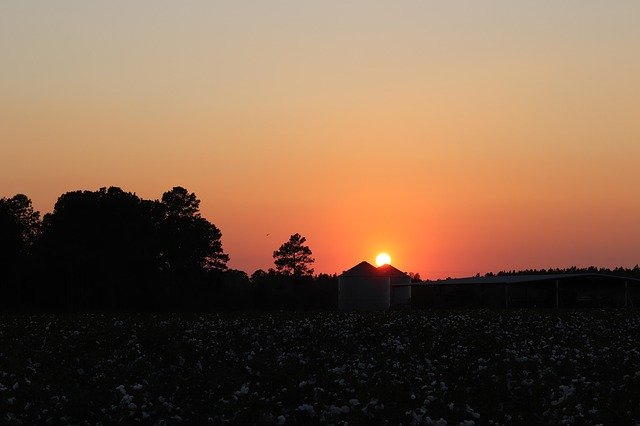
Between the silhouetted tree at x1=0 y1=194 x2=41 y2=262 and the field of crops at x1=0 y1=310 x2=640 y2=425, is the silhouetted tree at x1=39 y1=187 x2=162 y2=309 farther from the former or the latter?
the field of crops at x1=0 y1=310 x2=640 y2=425

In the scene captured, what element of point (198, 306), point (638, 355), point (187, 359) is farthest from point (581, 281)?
point (187, 359)

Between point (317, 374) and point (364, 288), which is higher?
point (364, 288)

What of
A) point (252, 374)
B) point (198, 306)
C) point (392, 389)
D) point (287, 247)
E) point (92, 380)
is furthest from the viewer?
point (287, 247)

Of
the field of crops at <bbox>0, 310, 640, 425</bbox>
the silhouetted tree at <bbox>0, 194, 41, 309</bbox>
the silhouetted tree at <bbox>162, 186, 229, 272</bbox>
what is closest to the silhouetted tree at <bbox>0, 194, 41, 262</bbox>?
the silhouetted tree at <bbox>0, 194, 41, 309</bbox>

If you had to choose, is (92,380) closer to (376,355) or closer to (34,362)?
(34,362)

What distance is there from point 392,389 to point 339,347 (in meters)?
10.0

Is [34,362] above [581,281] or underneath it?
underneath

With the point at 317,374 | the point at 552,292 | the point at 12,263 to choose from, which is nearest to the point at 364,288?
the point at 552,292

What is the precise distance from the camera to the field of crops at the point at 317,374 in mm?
15516

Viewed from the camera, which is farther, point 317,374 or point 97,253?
point 97,253

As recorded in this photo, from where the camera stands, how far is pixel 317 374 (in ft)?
66.6

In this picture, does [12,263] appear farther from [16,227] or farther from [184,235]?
[184,235]

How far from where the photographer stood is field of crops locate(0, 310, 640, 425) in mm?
15516

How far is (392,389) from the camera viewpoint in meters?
17.7
